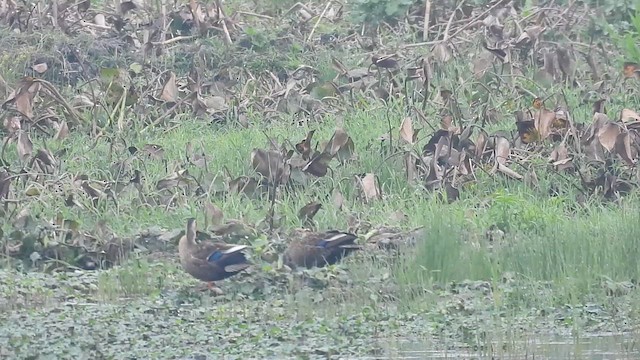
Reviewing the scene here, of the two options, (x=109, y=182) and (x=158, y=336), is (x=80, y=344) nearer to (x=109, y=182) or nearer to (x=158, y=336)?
(x=158, y=336)

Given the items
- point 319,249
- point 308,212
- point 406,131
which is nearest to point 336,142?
point 406,131

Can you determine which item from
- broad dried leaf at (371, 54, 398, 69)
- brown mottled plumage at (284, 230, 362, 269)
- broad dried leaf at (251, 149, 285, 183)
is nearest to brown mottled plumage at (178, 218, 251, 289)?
brown mottled plumage at (284, 230, 362, 269)

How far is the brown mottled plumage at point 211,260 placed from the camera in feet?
20.7

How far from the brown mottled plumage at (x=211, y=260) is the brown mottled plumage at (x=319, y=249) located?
0.27m

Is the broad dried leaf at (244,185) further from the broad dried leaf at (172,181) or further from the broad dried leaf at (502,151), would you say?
the broad dried leaf at (502,151)

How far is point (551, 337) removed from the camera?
5566mm

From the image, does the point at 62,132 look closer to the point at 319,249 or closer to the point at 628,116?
the point at 319,249

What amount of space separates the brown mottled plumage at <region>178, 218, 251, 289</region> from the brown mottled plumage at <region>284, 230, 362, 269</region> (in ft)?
0.90

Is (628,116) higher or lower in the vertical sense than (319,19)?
lower

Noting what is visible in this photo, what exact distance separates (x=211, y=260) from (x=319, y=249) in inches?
22.0

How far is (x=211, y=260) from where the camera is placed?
6.31 meters

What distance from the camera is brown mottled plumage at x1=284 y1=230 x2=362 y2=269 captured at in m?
6.53

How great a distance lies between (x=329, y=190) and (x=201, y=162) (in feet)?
2.82

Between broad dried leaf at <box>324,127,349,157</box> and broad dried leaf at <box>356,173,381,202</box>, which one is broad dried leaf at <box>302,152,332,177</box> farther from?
broad dried leaf at <box>356,173,381,202</box>
